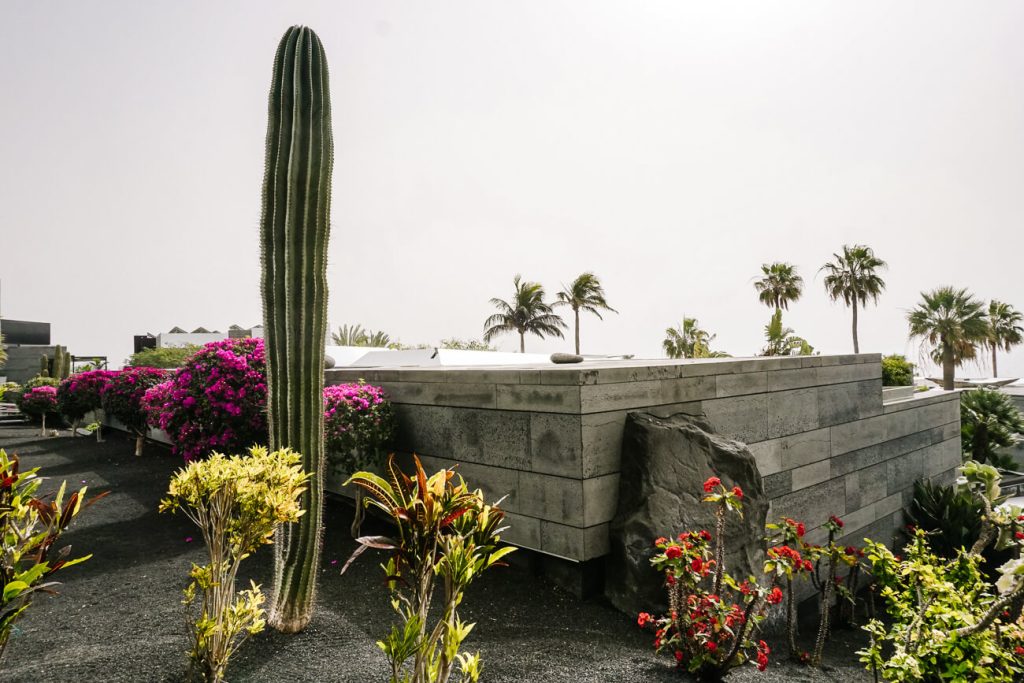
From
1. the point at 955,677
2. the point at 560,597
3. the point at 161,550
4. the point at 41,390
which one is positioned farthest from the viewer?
the point at 41,390

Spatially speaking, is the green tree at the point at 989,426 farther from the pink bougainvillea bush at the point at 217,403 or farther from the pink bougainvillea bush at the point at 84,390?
the pink bougainvillea bush at the point at 84,390

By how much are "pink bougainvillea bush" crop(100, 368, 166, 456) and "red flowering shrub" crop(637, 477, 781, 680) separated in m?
9.89

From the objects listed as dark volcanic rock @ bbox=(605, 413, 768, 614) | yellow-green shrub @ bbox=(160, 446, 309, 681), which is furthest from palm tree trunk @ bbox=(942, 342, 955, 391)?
yellow-green shrub @ bbox=(160, 446, 309, 681)

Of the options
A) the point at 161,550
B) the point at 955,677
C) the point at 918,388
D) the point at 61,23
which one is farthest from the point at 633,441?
the point at 918,388

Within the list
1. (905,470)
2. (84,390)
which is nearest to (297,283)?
(905,470)

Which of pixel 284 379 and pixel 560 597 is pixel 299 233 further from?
pixel 560 597

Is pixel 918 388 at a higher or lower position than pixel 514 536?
higher

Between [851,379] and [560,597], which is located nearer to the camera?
[560,597]

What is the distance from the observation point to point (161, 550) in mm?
5383

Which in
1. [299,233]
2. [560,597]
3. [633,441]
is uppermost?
[299,233]

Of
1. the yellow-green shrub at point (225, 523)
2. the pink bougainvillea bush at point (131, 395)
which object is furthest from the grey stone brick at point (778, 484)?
the pink bougainvillea bush at point (131, 395)

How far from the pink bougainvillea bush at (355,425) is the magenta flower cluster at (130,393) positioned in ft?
21.5

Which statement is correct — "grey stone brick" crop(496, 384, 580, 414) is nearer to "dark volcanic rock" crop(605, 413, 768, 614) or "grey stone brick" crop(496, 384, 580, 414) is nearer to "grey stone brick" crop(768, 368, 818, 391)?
"dark volcanic rock" crop(605, 413, 768, 614)

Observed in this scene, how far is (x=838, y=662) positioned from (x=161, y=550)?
6138 mm
